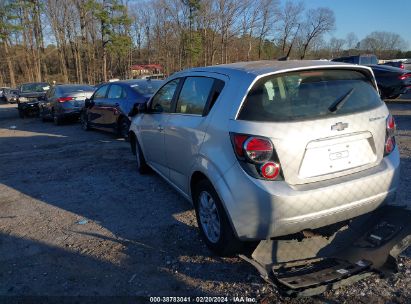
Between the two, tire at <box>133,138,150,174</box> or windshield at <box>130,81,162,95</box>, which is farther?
windshield at <box>130,81,162,95</box>

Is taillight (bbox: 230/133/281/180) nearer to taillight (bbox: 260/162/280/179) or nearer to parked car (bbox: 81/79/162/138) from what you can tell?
taillight (bbox: 260/162/280/179)

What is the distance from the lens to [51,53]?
5672 centimetres

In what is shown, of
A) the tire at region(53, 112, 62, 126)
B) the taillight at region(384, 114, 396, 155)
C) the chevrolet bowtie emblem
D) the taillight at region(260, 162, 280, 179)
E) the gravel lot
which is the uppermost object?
the chevrolet bowtie emblem

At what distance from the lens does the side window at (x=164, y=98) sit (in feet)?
15.2

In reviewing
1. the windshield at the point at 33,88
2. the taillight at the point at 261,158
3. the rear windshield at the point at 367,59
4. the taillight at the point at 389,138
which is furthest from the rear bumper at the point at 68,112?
Answer: the rear windshield at the point at 367,59

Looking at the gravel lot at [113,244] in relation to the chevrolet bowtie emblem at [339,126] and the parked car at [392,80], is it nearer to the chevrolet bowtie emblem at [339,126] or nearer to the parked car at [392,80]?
the chevrolet bowtie emblem at [339,126]

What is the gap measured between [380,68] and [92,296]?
47.4ft

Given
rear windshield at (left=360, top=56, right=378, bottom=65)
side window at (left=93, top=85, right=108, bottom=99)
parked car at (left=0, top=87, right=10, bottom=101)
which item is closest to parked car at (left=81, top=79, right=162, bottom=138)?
side window at (left=93, top=85, right=108, bottom=99)

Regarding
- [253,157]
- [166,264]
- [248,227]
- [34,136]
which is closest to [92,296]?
[166,264]

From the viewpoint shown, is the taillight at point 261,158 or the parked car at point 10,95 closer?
the taillight at point 261,158

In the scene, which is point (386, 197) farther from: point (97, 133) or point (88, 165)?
point (97, 133)

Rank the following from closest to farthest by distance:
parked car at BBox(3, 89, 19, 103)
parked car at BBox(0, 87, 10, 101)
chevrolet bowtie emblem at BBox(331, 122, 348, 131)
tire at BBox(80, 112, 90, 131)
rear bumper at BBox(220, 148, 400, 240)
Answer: rear bumper at BBox(220, 148, 400, 240), chevrolet bowtie emblem at BBox(331, 122, 348, 131), tire at BBox(80, 112, 90, 131), parked car at BBox(3, 89, 19, 103), parked car at BBox(0, 87, 10, 101)

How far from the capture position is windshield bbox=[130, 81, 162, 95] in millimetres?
8868

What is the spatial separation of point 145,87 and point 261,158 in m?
6.69
